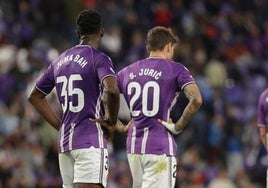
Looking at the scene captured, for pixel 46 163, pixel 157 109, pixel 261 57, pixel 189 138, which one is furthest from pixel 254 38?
pixel 157 109

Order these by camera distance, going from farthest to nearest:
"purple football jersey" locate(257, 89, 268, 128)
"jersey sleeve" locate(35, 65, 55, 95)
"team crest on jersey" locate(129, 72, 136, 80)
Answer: "purple football jersey" locate(257, 89, 268, 128) < "team crest on jersey" locate(129, 72, 136, 80) < "jersey sleeve" locate(35, 65, 55, 95)

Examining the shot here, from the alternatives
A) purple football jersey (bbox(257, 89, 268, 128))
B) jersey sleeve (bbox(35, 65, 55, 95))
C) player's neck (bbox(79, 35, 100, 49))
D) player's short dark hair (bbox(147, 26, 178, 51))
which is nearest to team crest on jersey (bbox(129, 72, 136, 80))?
player's short dark hair (bbox(147, 26, 178, 51))

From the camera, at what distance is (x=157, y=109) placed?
10.7 m

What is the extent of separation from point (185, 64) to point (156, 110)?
1250cm

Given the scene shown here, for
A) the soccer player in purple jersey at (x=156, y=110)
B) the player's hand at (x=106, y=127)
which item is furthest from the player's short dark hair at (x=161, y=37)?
the player's hand at (x=106, y=127)

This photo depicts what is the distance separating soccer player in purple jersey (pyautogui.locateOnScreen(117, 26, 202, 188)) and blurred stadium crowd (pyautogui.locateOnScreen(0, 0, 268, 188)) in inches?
282

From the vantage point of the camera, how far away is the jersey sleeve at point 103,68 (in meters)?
9.86

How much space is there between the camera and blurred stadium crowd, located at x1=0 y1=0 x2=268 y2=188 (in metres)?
19.0

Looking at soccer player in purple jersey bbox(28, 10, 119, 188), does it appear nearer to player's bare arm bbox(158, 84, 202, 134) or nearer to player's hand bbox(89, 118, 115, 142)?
player's hand bbox(89, 118, 115, 142)

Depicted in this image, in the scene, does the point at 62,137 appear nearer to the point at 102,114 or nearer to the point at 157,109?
the point at 102,114

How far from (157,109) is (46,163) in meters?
8.41

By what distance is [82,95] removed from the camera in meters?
9.98

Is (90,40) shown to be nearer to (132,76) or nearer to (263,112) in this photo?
(132,76)

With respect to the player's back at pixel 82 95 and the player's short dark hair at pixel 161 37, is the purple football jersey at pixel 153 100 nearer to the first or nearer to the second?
the player's short dark hair at pixel 161 37
